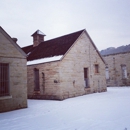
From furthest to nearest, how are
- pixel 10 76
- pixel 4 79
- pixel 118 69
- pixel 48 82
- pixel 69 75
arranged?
pixel 118 69 → pixel 69 75 → pixel 48 82 → pixel 10 76 → pixel 4 79

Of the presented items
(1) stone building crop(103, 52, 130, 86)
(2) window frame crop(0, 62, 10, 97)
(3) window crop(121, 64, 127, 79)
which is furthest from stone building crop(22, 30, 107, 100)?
(3) window crop(121, 64, 127, 79)

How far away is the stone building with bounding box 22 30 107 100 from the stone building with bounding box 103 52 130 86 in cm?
726

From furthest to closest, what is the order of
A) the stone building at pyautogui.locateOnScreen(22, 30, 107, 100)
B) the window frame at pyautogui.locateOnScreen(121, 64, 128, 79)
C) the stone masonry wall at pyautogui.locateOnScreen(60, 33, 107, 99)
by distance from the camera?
the window frame at pyautogui.locateOnScreen(121, 64, 128, 79), the stone masonry wall at pyautogui.locateOnScreen(60, 33, 107, 99), the stone building at pyautogui.locateOnScreen(22, 30, 107, 100)

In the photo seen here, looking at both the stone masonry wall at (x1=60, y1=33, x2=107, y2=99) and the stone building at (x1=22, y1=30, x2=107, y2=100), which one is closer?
the stone building at (x1=22, y1=30, x2=107, y2=100)

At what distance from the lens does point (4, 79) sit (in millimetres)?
10156

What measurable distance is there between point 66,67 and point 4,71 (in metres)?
6.74

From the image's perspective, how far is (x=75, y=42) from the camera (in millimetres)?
16812

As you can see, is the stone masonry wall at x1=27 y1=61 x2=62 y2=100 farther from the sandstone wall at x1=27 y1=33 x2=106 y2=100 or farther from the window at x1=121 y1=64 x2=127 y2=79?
the window at x1=121 y1=64 x2=127 y2=79

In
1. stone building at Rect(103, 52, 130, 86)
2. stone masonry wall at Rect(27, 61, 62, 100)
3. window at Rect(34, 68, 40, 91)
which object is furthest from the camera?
stone building at Rect(103, 52, 130, 86)

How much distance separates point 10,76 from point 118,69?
20579mm

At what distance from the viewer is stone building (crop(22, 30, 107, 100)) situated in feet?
49.1

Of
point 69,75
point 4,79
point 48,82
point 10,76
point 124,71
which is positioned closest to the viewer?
point 4,79

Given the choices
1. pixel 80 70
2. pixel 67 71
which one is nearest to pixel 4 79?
pixel 67 71

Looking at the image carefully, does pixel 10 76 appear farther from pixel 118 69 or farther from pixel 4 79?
pixel 118 69
